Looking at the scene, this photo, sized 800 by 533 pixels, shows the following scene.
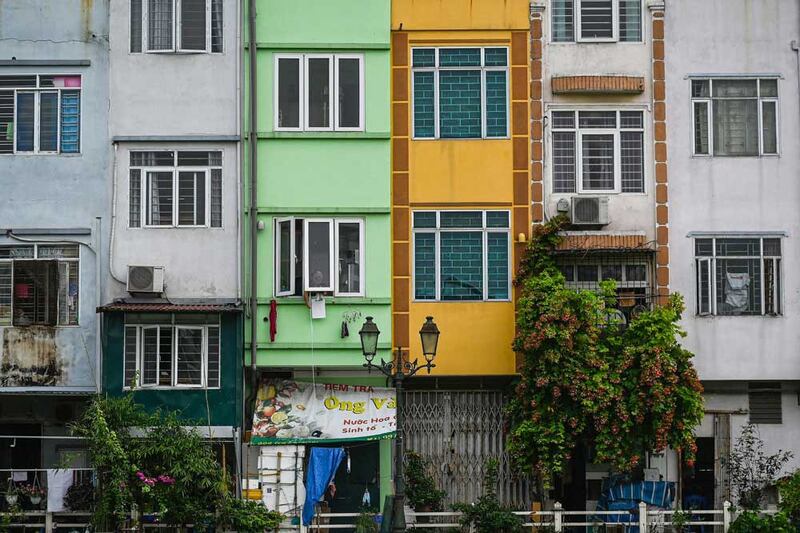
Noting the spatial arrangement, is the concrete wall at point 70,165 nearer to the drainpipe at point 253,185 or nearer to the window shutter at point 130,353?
the window shutter at point 130,353

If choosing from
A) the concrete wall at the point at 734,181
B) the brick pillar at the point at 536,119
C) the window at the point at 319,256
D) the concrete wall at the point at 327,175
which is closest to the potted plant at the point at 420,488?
the concrete wall at the point at 327,175

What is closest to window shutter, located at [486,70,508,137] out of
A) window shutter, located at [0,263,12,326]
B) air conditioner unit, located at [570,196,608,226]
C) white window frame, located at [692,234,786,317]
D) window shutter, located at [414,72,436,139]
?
window shutter, located at [414,72,436,139]

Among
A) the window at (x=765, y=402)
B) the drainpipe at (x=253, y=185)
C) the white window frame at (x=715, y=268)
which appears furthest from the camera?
the window at (x=765, y=402)

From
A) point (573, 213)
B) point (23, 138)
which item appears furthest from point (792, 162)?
point (23, 138)

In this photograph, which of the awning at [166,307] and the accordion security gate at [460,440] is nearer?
the awning at [166,307]

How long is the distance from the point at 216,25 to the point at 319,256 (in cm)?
456

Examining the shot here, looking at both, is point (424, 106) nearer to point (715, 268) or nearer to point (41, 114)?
point (715, 268)

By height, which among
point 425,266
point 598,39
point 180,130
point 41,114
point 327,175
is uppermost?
point 598,39

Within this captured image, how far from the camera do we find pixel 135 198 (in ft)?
79.2

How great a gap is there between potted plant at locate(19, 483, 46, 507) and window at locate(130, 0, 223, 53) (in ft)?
25.9

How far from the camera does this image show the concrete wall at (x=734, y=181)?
79.2 feet

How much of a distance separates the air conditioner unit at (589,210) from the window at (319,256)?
12.4ft

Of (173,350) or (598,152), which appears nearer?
(173,350)

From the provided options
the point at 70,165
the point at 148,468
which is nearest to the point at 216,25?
the point at 70,165
